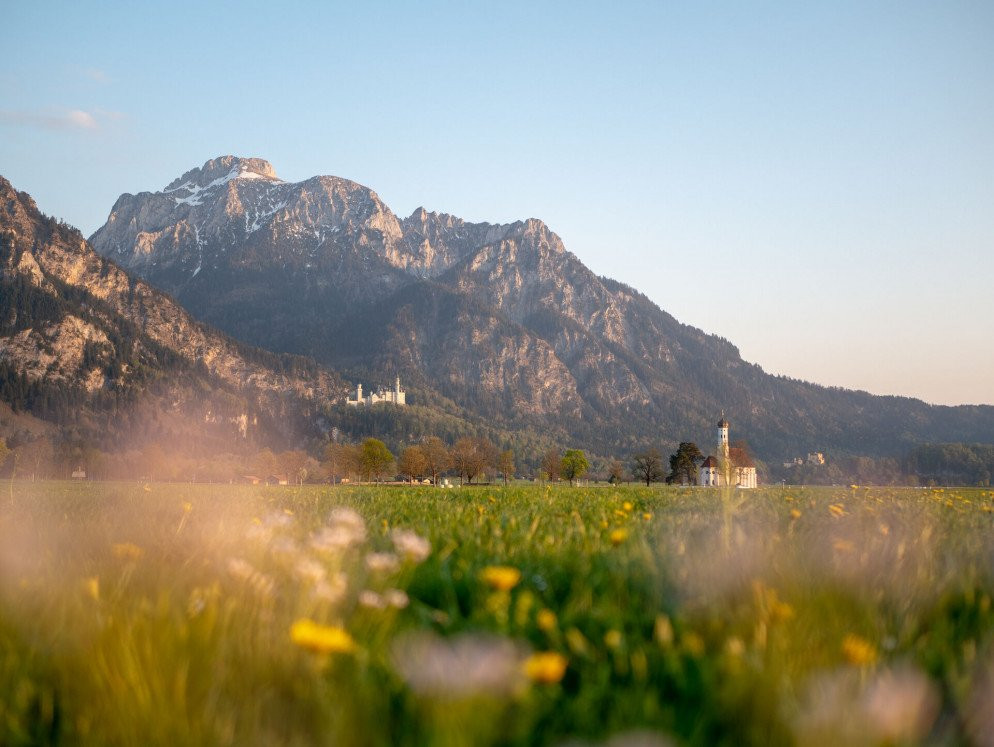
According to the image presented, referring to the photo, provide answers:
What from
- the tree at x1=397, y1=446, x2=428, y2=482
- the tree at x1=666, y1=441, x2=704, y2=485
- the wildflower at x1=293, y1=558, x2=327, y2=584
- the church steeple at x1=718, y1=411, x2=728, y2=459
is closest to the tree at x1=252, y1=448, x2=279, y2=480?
the tree at x1=397, y1=446, x2=428, y2=482

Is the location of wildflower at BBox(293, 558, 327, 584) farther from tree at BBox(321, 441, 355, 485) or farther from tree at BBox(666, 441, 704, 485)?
tree at BBox(666, 441, 704, 485)

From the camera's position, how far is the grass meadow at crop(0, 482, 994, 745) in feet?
6.68

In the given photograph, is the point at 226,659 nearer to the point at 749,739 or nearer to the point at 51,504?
the point at 749,739

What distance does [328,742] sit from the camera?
6.23 ft

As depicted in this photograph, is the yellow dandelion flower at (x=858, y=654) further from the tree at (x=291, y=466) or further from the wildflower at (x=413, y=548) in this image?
the tree at (x=291, y=466)

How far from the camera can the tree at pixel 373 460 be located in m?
137

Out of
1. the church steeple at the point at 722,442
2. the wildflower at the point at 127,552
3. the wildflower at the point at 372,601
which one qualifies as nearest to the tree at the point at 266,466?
the church steeple at the point at 722,442

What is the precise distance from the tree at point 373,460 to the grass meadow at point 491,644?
5282 inches

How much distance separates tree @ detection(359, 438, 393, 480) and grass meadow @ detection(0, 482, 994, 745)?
440 feet

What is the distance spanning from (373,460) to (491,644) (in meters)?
138

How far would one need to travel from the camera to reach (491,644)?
2.48 m

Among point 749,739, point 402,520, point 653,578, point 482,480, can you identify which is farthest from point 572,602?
point 482,480

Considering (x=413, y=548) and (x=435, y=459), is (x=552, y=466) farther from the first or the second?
(x=413, y=548)

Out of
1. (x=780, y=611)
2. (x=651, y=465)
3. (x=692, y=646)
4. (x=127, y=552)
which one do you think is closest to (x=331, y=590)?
(x=692, y=646)
